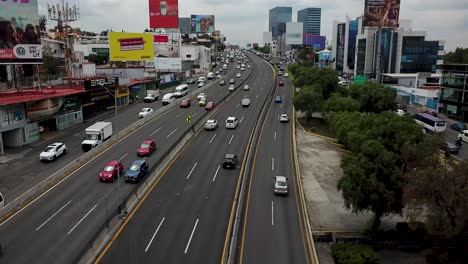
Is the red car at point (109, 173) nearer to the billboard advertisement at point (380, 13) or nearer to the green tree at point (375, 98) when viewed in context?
the green tree at point (375, 98)

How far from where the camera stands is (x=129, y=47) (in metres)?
94.3

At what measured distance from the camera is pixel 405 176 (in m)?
28.3

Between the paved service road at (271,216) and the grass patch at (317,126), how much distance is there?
11.5 metres

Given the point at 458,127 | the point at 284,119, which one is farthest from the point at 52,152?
the point at 458,127

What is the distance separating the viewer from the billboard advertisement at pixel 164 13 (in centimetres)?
12281

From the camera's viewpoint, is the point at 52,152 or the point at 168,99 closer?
the point at 52,152

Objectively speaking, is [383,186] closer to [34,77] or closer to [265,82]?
[34,77]

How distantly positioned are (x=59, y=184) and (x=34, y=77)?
138ft

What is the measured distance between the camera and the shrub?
26541mm

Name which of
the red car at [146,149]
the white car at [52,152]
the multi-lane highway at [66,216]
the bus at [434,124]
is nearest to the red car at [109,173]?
the multi-lane highway at [66,216]

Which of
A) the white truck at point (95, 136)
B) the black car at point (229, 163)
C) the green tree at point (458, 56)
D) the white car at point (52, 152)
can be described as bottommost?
the black car at point (229, 163)

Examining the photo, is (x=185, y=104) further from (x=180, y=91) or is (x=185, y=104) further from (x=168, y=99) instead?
(x=180, y=91)

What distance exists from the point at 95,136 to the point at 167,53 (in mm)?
81234

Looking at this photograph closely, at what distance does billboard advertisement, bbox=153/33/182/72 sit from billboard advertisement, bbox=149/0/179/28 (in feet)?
12.8
